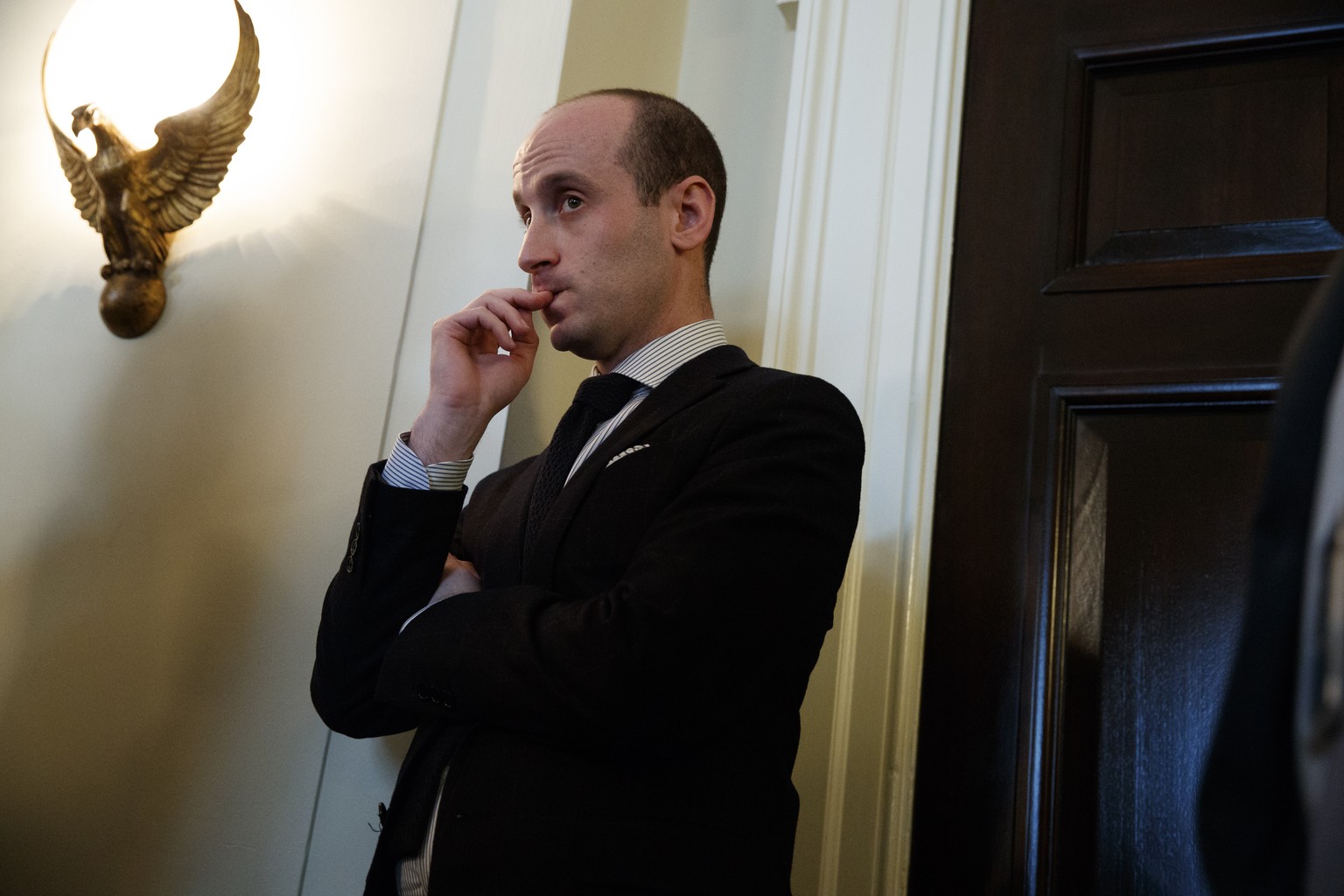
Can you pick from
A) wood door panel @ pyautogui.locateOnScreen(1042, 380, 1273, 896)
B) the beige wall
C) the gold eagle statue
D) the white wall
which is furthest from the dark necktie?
the gold eagle statue

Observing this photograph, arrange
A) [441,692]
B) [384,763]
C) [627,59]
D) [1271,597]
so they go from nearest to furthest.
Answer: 1. [1271,597]
2. [441,692]
3. [384,763]
4. [627,59]

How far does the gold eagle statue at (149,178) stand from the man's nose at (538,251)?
85 cm

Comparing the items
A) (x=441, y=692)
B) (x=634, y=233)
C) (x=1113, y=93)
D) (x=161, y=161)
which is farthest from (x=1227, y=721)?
(x=161, y=161)

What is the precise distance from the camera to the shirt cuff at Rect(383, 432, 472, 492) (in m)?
1.33

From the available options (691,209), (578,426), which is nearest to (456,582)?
(578,426)

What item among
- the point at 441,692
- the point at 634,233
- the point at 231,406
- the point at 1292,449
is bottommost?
the point at 441,692

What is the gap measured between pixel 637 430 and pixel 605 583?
0.18 metres

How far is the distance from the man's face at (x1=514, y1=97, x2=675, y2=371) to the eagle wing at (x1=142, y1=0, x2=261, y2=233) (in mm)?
794

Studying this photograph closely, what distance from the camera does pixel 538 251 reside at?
1427mm

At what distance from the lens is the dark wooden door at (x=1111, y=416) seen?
1484mm

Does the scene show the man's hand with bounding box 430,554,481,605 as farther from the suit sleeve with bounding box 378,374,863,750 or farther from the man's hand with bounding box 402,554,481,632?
the suit sleeve with bounding box 378,374,863,750

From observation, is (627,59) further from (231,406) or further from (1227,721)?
(1227,721)

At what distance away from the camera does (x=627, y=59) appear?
2.00 meters

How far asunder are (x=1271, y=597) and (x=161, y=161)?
1917 millimetres
